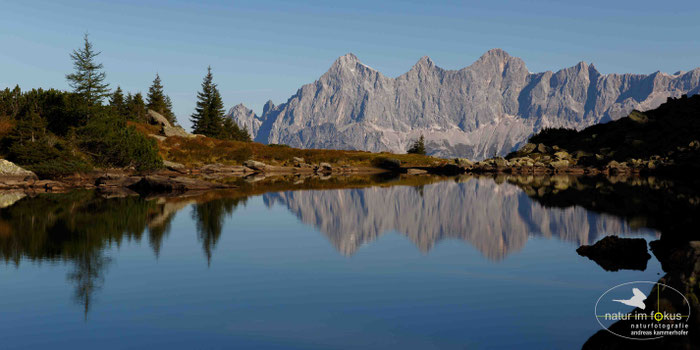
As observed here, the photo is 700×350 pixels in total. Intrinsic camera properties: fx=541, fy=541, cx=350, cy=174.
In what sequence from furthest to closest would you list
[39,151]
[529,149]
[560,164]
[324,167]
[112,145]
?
[529,149] < [324,167] < [560,164] < [112,145] < [39,151]

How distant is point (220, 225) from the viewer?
1312 inches

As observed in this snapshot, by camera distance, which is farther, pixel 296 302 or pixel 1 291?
pixel 1 291

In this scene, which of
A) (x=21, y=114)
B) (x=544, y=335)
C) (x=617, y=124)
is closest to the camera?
(x=544, y=335)

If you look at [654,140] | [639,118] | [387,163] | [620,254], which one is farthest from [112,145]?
[639,118]

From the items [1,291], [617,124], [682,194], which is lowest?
[1,291]

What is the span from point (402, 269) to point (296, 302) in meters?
6.08

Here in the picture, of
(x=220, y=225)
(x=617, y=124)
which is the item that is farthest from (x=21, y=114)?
(x=617, y=124)

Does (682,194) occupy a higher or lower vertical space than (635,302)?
higher

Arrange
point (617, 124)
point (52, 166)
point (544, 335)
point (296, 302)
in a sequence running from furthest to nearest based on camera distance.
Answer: point (617, 124) → point (52, 166) → point (296, 302) → point (544, 335)

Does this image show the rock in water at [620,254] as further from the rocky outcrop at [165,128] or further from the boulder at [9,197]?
the rocky outcrop at [165,128]

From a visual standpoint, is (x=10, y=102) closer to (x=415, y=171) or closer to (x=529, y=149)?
(x=415, y=171)

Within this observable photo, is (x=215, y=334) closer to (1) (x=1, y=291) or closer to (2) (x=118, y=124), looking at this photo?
(1) (x=1, y=291)

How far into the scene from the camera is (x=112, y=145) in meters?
72.8

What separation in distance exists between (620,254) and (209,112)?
132460mm
